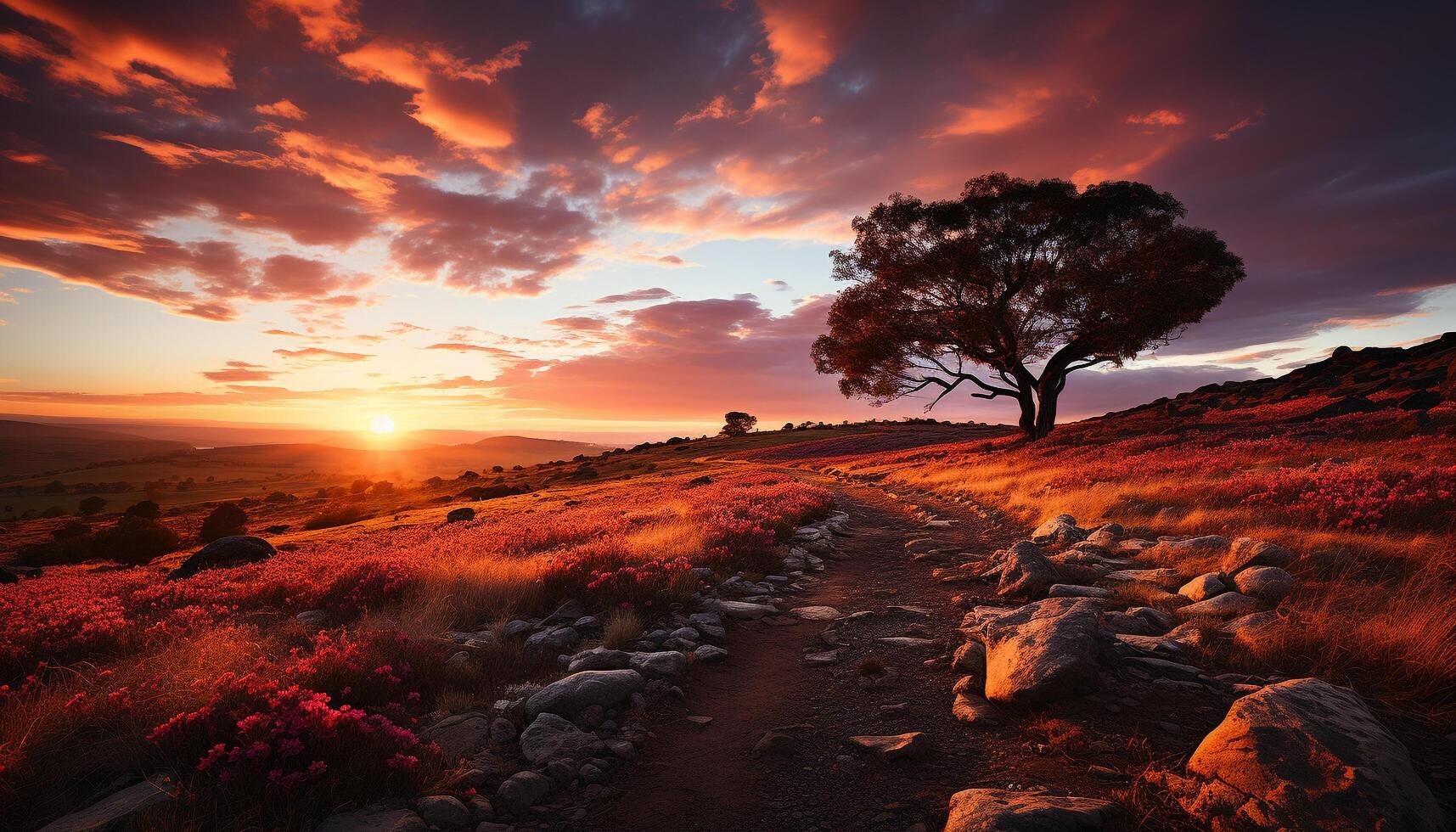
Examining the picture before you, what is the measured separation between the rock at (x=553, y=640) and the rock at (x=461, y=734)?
188cm

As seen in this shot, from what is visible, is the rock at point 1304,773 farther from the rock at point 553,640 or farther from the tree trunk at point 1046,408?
the tree trunk at point 1046,408

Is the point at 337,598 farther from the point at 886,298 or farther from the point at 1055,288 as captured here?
the point at 1055,288

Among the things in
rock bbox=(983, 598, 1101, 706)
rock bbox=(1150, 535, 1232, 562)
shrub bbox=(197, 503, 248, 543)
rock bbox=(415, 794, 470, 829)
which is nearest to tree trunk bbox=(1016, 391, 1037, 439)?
rock bbox=(1150, 535, 1232, 562)

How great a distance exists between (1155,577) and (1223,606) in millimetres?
1773

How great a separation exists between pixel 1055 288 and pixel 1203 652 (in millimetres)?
31039

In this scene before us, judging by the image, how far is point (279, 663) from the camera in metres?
6.17

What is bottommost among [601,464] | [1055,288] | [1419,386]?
[601,464]

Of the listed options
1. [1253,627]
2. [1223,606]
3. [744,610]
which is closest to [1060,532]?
[1223,606]

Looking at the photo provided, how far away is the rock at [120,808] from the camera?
3.74 meters

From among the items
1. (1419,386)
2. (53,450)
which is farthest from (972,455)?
(53,450)

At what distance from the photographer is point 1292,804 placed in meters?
3.40

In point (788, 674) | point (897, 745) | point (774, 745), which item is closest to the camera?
point (897, 745)

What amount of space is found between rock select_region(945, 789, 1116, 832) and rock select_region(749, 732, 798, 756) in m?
1.83

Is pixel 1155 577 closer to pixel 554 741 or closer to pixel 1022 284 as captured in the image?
pixel 554 741
